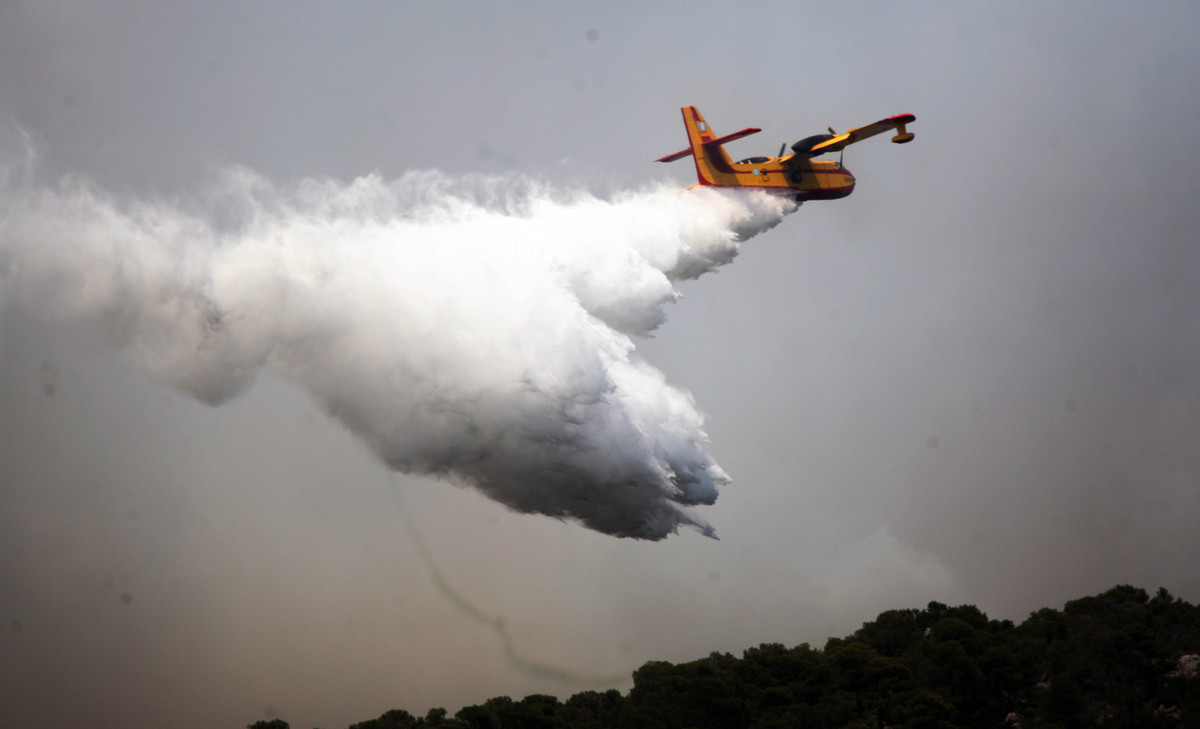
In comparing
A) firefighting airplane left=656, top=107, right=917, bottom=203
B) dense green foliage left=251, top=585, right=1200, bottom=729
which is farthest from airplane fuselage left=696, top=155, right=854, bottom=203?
dense green foliage left=251, top=585, right=1200, bottom=729

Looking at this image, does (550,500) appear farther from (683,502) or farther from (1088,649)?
(1088,649)

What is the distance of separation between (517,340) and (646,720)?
22634 mm

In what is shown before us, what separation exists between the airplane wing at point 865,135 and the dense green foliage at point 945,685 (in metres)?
Result: 24.5

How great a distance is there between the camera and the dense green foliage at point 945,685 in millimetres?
45844

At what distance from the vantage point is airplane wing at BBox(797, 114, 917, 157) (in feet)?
139

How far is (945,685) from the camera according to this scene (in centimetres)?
5144

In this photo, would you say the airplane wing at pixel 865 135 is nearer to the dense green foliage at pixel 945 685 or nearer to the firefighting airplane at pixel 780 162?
the firefighting airplane at pixel 780 162

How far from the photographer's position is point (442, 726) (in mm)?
51312

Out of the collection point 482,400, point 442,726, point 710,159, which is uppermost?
point 710,159

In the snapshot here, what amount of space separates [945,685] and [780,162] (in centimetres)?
2687

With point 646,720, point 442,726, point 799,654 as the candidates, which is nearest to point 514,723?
point 442,726

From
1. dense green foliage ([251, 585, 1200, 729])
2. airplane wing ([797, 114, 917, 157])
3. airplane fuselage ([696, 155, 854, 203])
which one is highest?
airplane wing ([797, 114, 917, 157])

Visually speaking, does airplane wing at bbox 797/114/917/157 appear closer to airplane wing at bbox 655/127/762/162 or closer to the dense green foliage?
airplane wing at bbox 655/127/762/162

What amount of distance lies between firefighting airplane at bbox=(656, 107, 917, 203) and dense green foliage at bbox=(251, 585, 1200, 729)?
23556 mm
